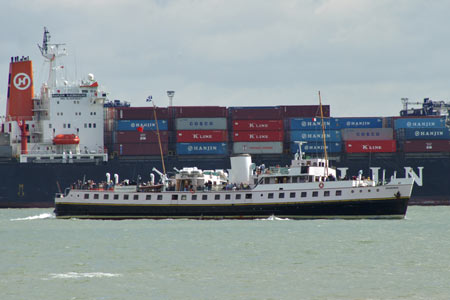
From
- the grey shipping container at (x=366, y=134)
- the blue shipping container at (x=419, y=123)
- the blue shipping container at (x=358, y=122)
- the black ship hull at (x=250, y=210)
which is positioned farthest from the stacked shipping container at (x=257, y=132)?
the black ship hull at (x=250, y=210)

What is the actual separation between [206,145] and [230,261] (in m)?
44.5

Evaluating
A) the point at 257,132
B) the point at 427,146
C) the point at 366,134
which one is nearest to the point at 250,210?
the point at 257,132

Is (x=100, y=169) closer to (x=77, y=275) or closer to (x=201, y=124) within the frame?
(x=201, y=124)

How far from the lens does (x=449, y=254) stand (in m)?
38.7

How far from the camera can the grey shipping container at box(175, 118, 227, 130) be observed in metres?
81.8

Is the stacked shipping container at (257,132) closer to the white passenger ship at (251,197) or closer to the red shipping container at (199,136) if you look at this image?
the red shipping container at (199,136)

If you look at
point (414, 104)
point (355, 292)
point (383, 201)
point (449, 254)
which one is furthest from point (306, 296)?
point (414, 104)

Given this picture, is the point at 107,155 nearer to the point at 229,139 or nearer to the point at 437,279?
the point at 229,139

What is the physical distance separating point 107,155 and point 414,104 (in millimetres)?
34965

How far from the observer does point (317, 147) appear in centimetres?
8106

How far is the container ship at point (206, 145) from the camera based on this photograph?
267 feet

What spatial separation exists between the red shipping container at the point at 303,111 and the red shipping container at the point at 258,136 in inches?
113

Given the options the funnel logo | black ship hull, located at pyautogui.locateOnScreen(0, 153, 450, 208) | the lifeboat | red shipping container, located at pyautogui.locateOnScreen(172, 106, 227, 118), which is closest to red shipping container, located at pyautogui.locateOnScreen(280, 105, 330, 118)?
black ship hull, located at pyautogui.locateOnScreen(0, 153, 450, 208)

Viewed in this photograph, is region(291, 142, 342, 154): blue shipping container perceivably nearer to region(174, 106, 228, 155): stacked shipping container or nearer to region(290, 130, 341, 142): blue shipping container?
region(290, 130, 341, 142): blue shipping container
